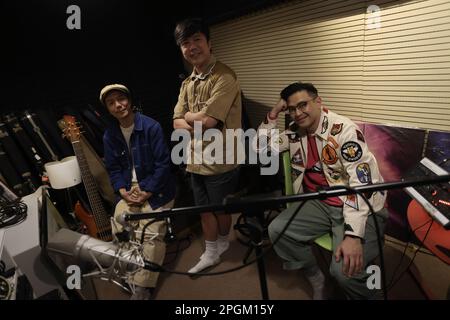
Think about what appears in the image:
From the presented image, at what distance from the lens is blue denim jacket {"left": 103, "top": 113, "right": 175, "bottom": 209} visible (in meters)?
2.33

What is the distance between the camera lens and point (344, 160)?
5.83 ft

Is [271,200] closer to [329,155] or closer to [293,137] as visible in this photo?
[329,155]

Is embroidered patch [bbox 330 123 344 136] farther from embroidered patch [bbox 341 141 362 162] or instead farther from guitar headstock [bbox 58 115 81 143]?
guitar headstock [bbox 58 115 81 143]

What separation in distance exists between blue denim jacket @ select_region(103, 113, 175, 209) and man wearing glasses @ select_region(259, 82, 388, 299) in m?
0.96

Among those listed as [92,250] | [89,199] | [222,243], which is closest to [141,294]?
[222,243]

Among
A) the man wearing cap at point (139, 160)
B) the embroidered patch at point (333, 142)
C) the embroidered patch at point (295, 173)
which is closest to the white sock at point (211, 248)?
the man wearing cap at point (139, 160)

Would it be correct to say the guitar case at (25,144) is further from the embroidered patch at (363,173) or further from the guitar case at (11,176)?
the embroidered patch at (363,173)

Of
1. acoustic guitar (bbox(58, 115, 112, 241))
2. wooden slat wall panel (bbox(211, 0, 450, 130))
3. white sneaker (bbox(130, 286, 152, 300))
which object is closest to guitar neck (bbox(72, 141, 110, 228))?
acoustic guitar (bbox(58, 115, 112, 241))

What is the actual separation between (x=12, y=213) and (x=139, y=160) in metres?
1.03

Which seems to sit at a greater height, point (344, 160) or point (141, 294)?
point (344, 160)

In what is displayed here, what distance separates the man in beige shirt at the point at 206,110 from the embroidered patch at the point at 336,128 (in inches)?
28.8

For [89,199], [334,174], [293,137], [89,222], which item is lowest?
[89,222]

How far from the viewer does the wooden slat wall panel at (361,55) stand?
1.99 meters

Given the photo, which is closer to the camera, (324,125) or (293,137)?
(324,125)
